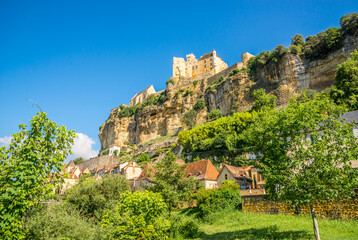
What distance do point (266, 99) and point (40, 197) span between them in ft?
140

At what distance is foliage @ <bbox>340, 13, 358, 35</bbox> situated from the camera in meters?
39.3

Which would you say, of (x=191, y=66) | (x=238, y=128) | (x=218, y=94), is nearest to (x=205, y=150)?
(x=238, y=128)

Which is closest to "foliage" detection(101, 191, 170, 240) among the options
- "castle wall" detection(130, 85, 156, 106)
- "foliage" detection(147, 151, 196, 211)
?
"foliage" detection(147, 151, 196, 211)

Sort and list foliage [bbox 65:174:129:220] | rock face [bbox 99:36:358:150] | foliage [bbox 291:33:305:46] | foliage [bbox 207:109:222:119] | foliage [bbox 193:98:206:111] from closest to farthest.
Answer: foliage [bbox 65:174:129:220] < rock face [bbox 99:36:358:150] < foliage [bbox 291:33:305:46] < foliage [bbox 207:109:222:119] < foliage [bbox 193:98:206:111]

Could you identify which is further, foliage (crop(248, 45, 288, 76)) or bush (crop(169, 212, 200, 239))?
foliage (crop(248, 45, 288, 76))

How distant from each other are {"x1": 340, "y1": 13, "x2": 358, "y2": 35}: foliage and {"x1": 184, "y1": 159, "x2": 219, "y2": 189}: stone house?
1294 inches

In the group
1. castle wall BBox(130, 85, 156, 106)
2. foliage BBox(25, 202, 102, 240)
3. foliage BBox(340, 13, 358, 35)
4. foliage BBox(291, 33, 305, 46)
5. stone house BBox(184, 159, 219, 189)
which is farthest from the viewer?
castle wall BBox(130, 85, 156, 106)

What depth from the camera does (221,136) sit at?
3922 centimetres

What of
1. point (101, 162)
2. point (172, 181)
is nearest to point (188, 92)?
point (101, 162)

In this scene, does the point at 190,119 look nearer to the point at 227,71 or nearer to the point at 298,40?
the point at 227,71

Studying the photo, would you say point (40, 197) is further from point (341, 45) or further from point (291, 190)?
point (341, 45)

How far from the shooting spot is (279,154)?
10602mm

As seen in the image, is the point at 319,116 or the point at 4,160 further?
the point at 319,116

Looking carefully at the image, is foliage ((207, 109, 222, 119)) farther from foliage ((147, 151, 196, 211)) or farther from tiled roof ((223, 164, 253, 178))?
foliage ((147, 151, 196, 211))
